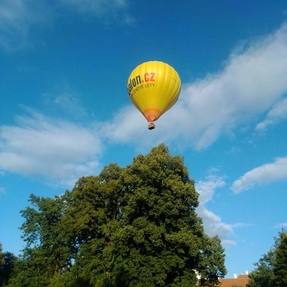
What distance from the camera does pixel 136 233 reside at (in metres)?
39.7

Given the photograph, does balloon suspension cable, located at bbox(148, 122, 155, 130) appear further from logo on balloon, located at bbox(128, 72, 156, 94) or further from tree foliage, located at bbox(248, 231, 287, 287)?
tree foliage, located at bbox(248, 231, 287, 287)

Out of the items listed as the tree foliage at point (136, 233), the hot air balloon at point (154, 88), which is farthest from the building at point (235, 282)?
the hot air balloon at point (154, 88)

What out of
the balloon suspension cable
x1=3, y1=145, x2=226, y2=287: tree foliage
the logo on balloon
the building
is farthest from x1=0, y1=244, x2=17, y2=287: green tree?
the building

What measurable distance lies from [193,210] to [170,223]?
102 inches

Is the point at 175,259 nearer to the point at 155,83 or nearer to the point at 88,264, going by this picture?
the point at 88,264

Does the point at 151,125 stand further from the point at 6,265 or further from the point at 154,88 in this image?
the point at 6,265

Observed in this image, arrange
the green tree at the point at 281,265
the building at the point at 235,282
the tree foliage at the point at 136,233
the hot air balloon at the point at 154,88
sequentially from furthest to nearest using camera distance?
the building at the point at 235,282, the green tree at the point at 281,265, the tree foliage at the point at 136,233, the hot air balloon at the point at 154,88

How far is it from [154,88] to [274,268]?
89.8 ft

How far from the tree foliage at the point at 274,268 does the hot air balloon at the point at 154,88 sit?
24.3 m

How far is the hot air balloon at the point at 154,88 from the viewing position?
3247 centimetres

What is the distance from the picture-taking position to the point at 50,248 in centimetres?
5066

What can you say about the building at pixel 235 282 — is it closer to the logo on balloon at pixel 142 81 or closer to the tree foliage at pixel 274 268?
the tree foliage at pixel 274 268

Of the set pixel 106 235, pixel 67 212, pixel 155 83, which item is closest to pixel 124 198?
pixel 106 235

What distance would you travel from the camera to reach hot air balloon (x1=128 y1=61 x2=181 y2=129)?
32.5m
